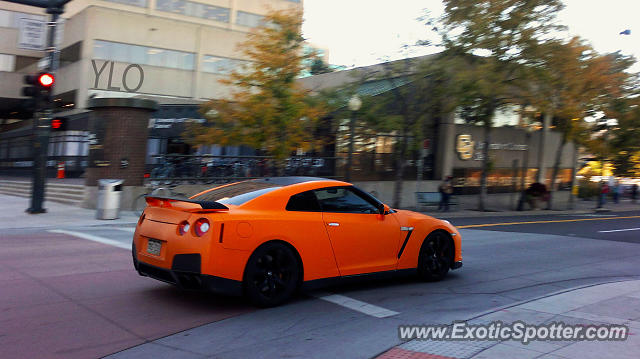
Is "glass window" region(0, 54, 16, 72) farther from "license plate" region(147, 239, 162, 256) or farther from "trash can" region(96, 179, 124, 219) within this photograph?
"license plate" region(147, 239, 162, 256)

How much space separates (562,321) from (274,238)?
3258mm

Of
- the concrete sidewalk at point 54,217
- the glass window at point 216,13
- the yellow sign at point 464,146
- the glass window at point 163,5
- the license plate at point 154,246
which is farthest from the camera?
the glass window at point 216,13

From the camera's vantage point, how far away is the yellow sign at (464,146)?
3111 cm

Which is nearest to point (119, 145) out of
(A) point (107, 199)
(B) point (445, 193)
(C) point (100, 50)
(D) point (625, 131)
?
(A) point (107, 199)

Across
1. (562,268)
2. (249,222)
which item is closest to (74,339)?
(249,222)

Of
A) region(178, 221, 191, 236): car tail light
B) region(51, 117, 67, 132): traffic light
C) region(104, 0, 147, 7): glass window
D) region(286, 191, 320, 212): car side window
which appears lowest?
region(178, 221, 191, 236): car tail light

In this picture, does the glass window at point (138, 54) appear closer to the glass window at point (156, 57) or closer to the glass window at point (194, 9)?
the glass window at point (156, 57)

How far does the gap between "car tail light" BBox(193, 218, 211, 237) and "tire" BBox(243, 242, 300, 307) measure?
0.59m

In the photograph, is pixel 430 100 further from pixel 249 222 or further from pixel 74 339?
pixel 74 339

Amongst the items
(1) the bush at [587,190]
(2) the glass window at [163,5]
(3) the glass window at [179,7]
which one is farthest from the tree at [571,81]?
(2) the glass window at [163,5]

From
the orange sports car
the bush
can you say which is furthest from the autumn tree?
the orange sports car

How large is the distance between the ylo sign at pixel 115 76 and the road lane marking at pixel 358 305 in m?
34.7

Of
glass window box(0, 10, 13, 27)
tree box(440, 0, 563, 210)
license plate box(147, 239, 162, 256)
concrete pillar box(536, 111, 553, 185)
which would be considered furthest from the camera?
glass window box(0, 10, 13, 27)

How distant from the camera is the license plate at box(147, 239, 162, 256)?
620cm
